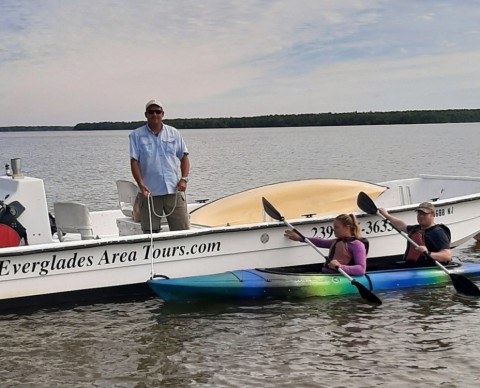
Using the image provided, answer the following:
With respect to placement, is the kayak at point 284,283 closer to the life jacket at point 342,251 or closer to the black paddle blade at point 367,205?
the life jacket at point 342,251

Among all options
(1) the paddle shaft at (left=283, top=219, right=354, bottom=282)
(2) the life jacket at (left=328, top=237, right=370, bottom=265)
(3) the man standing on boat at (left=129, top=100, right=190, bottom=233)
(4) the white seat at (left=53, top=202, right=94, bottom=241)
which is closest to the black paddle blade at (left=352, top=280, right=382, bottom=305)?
(1) the paddle shaft at (left=283, top=219, right=354, bottom=282)

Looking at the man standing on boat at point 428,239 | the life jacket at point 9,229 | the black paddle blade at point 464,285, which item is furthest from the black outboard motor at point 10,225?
the black paddle blade at point 464,285

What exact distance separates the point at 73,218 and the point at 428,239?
444 centimetres

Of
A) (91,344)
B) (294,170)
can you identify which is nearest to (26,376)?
(91,344)

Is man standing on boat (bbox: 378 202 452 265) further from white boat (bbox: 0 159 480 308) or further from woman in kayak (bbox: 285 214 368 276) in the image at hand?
woman in kayak (bbox: 285 214 368 276)

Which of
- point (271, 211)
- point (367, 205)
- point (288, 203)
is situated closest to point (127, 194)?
point (271, 211)

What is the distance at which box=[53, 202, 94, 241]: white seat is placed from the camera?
28.9 feet

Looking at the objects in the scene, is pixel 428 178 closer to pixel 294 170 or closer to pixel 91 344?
pixel 91 344

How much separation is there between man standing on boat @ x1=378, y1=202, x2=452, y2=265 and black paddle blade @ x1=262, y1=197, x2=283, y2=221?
5.66ft

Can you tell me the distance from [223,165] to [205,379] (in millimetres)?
35735

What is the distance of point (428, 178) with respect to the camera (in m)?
12.3

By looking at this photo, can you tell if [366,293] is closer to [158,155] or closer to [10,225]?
[158,155]

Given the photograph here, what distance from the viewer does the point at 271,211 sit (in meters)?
9.10

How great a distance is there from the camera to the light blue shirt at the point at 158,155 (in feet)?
27.7
